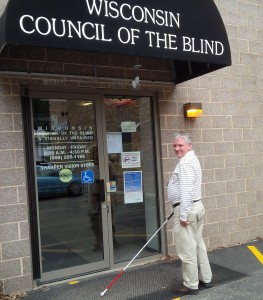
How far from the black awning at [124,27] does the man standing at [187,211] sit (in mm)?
1118

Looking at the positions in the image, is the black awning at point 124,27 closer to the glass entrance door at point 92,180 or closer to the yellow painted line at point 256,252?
the glass entrance door at point 92,180

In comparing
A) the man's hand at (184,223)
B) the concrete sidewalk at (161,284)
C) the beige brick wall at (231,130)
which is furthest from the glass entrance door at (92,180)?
the man's hand at (184,223)

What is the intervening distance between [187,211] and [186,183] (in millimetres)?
312

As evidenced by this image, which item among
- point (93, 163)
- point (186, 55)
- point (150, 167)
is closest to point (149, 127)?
point (150, 167)

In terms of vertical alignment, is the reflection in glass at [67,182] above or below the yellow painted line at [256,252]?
above

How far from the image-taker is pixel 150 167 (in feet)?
18.7

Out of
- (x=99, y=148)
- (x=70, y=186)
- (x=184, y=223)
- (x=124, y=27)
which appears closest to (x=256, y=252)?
(x=184, y=223)

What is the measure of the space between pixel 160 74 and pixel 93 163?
1721 millimetres

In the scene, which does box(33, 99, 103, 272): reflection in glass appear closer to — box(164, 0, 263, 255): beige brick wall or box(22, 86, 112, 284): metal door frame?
box(22, 86, 112, 284): metal door frame

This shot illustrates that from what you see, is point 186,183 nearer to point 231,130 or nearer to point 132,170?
point 132,170

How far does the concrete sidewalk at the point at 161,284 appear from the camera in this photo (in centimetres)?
436

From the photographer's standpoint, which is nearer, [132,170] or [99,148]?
[99,148]

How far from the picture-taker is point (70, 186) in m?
5.06

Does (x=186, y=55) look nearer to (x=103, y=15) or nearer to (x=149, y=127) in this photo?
(x=103, y=15)
